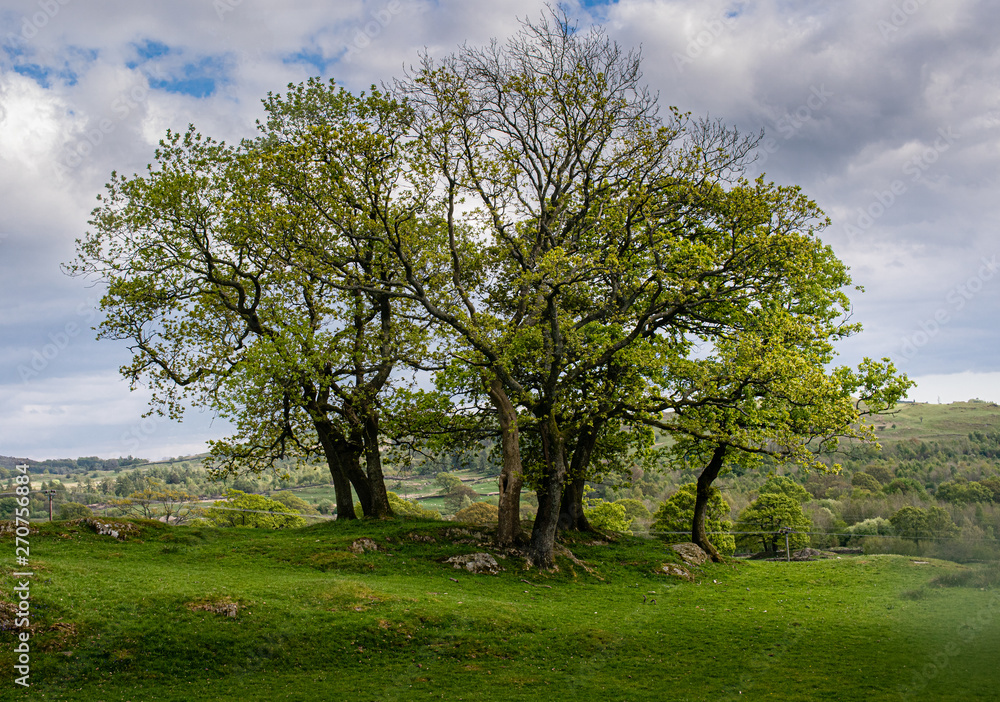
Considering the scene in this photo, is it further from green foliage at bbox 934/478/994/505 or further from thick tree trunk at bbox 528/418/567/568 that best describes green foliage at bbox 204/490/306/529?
green foliage at bbox 934/478/994/505

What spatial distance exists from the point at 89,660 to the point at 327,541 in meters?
9.78

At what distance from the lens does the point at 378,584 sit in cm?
1673

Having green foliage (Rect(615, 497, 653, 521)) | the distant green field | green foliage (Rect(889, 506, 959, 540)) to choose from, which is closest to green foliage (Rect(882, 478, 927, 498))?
green foliage (Rect(889, 506, 959, 540))

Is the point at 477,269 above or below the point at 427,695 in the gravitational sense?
above

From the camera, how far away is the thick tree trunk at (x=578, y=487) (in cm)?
2398

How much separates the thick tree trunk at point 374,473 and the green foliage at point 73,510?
37.5 ft

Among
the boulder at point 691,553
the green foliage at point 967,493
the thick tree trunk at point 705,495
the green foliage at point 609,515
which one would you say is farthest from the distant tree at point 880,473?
the boulder at point 691,553

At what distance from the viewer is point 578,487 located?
83.8 ft

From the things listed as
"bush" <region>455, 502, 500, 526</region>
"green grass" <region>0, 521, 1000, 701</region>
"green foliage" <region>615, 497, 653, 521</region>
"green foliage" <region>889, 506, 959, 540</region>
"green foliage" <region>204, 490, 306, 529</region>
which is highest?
"green grass" <region>0, 521, 1000, 701</region>

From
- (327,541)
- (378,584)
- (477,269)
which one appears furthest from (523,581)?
(477,269)

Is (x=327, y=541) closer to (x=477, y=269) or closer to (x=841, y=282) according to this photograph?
→ (x=477, y=269)

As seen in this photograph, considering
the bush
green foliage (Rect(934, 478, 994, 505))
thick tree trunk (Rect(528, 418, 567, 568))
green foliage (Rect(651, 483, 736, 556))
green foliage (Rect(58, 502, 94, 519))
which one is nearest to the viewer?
thick tree trunk (Rect(528, 418, 567, 568))

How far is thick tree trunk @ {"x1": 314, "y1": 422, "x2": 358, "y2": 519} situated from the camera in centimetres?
2527

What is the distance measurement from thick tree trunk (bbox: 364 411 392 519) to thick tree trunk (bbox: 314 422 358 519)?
0.89 meters
